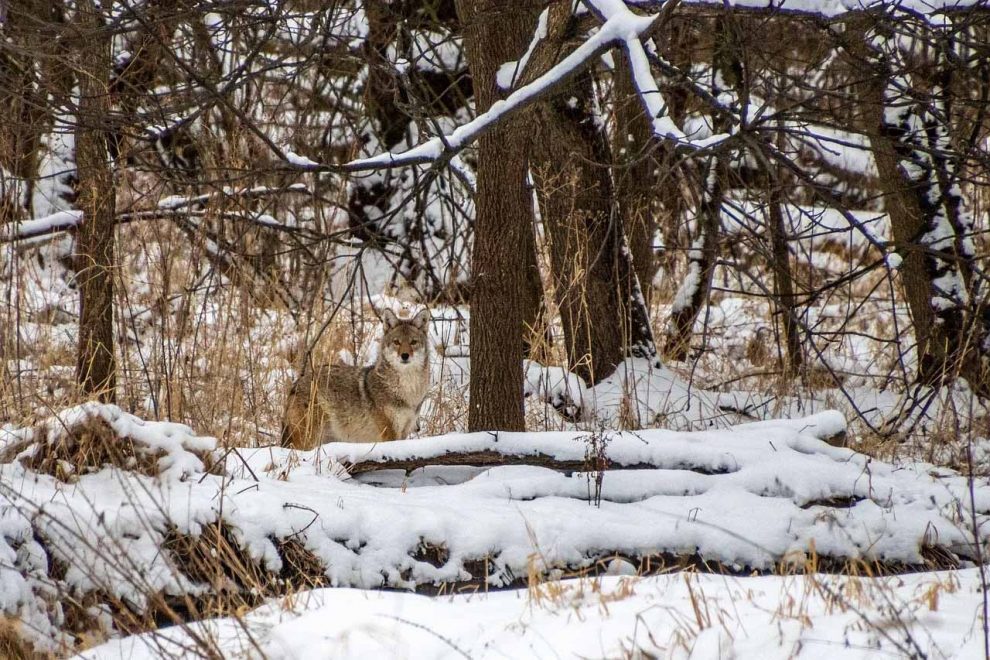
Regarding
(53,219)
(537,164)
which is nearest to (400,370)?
(537,164)

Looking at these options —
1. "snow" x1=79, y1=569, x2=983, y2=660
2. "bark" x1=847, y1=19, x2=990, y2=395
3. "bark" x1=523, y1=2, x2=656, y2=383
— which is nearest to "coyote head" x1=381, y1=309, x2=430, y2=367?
"bark" x1=523, y1=2, x2=656, y2=383

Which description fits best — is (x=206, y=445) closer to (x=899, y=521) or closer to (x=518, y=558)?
(x=518, y=558)

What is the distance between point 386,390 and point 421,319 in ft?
2.39

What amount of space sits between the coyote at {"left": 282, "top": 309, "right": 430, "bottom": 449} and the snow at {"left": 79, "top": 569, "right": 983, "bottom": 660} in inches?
186

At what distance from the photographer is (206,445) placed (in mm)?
5184

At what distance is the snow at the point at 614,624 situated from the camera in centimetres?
327

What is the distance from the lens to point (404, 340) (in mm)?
9016

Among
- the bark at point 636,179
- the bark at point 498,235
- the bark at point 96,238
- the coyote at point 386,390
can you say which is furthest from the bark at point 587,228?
the bark at point 96,238

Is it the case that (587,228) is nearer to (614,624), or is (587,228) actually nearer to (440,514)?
(440,514)

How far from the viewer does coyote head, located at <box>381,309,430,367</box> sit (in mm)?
8984

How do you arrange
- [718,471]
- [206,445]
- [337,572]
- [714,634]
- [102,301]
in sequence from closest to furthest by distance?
[714,634]
[337,572]
[206,445]
[718,471]
[102,301]

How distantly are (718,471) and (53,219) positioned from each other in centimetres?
568

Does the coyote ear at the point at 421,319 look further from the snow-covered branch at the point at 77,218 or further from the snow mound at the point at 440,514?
the snow mound at the point at 440,514

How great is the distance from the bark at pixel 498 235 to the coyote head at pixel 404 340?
96.5 inches
